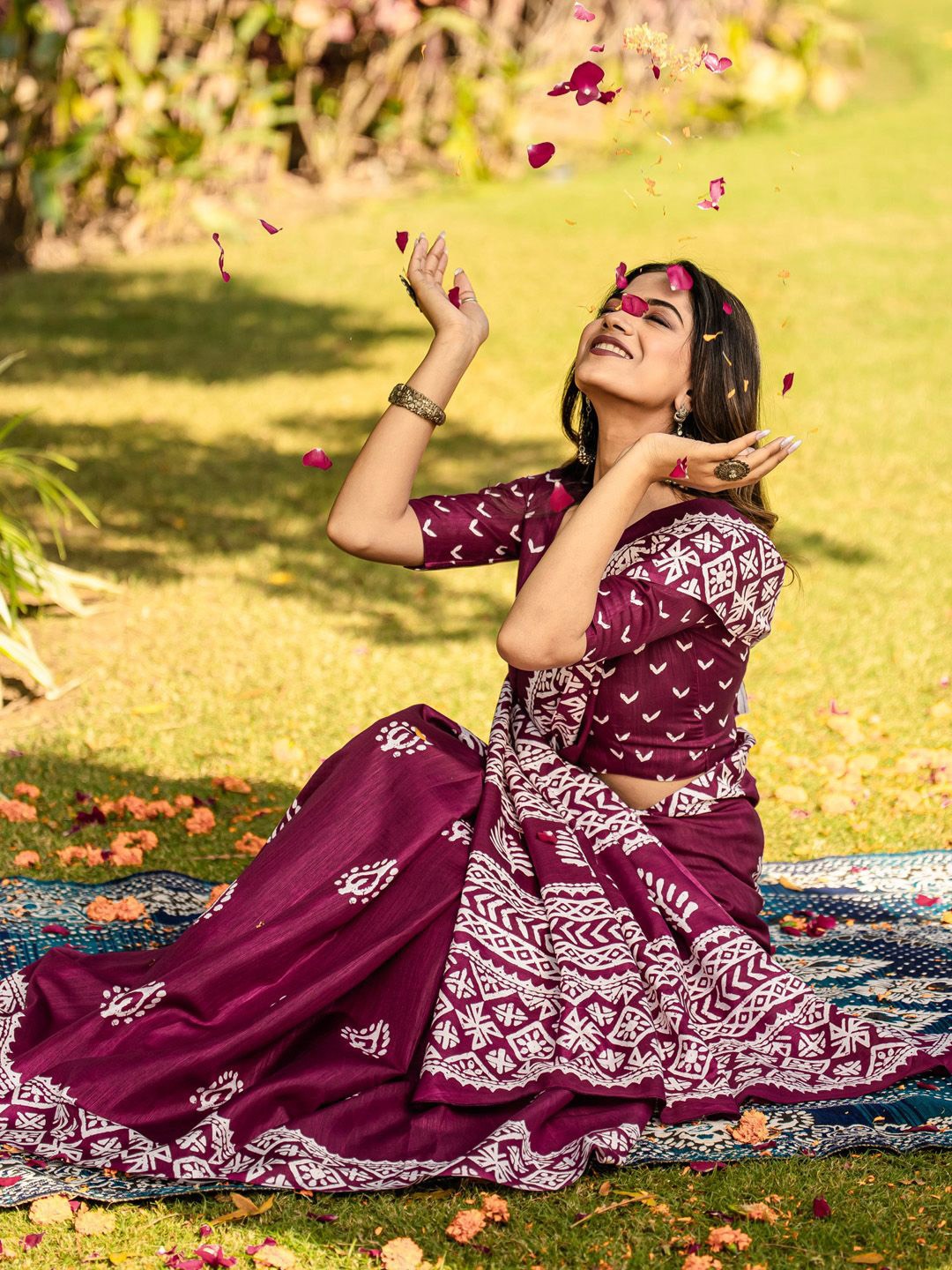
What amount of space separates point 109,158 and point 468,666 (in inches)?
271

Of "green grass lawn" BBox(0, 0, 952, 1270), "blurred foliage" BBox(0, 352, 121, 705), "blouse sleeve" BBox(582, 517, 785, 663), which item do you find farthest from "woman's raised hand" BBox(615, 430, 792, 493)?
"blurred foliage" BBox(0, 352, 121, 705)

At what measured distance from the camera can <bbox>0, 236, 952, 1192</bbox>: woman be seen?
278 centimetres

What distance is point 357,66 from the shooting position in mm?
12430

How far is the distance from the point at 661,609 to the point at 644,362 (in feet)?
1.61

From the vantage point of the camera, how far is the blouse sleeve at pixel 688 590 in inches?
116

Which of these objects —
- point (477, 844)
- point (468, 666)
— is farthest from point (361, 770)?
point (468, 666)

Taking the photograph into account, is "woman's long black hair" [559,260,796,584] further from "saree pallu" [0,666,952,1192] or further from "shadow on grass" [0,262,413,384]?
"shadow on grass" [0,262,413,384]

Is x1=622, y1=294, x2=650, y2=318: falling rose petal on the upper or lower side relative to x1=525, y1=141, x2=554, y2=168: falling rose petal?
lower

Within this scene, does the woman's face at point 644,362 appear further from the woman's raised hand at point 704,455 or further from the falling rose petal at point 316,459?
the falling rose petal at point 316,459

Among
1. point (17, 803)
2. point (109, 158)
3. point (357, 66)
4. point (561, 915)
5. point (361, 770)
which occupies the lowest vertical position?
point (17, 803)

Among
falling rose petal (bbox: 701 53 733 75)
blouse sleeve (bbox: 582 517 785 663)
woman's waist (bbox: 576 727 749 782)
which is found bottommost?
woman's waist (bbox: 576 727 749 782)

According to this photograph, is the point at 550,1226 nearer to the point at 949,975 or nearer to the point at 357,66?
the point at 949,975

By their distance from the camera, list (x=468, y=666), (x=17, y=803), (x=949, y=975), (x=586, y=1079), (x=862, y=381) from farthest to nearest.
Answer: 1. (x=862, y=381)
2. (x=468, y=666)
3. (x=17, y=803)
4. (x=949, y=975)
5. (x=586, y=1079)

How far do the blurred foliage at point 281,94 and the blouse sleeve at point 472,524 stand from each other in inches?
269
